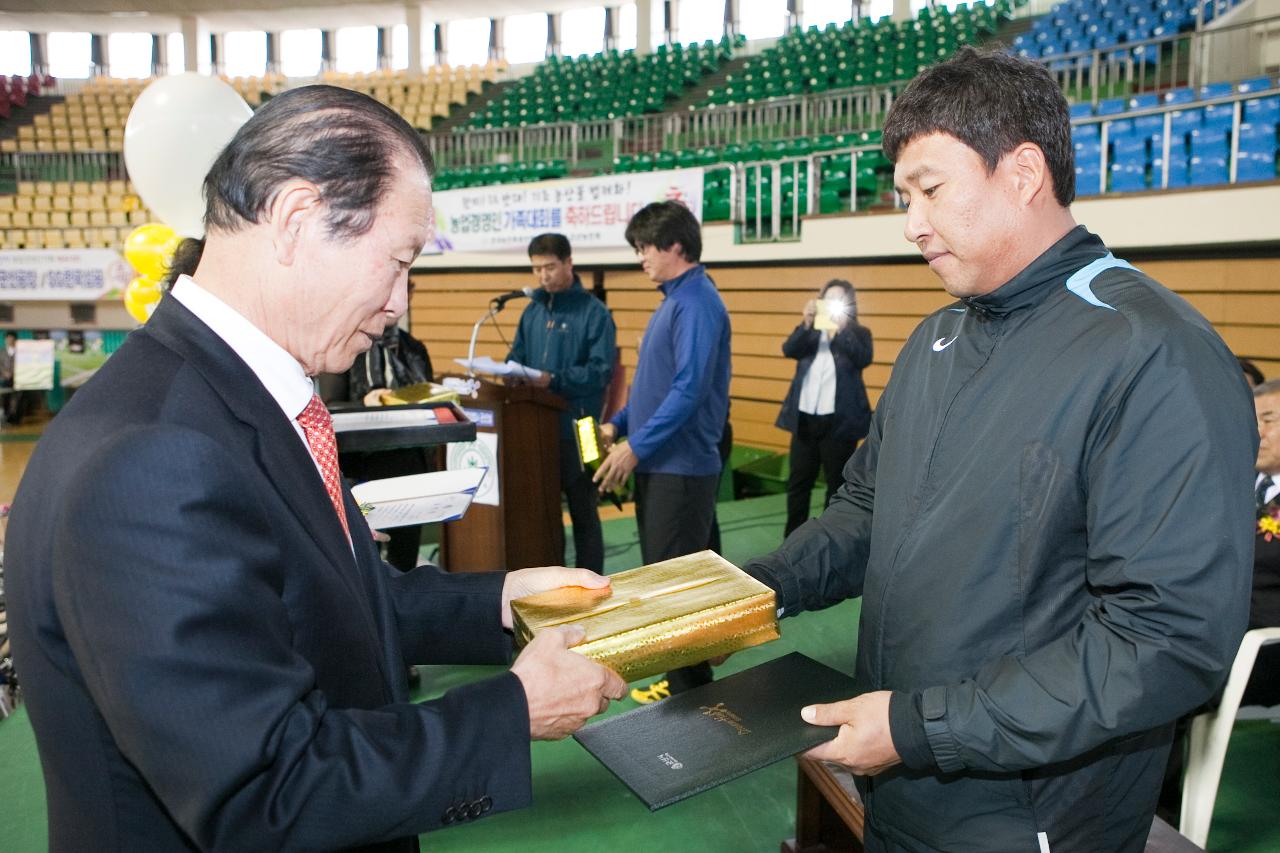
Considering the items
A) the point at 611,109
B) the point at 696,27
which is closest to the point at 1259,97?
the point at 611,109

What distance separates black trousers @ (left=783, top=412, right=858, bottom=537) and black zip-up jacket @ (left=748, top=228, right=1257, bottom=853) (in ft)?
11.7

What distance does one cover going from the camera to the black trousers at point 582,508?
12.7 ft

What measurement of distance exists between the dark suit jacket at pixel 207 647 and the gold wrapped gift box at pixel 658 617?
0.24 metres

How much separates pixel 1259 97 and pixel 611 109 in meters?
10.3

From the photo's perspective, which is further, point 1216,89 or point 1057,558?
point 1216,89

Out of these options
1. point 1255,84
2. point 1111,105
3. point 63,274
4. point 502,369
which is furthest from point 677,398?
point 63,274

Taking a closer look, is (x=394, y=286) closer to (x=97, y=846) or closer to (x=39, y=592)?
(x=39, y=592)

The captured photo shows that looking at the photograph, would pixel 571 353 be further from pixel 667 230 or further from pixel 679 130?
pixel 679 130

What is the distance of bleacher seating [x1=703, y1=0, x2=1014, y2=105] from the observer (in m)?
11.6

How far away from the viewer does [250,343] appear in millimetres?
867

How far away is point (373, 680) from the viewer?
2.98 ft

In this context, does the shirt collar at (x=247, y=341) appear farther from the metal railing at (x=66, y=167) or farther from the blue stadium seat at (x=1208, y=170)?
the metal railing at (x=66, y=167)

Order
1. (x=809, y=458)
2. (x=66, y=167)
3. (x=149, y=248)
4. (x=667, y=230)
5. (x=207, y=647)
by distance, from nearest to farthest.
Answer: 1. (x=207, y=647)
2. (x=667, y=230)
3. (x=149, y=248)
4. (x=809, y=458)
5. (x=66, y=167)

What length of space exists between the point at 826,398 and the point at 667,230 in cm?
213
